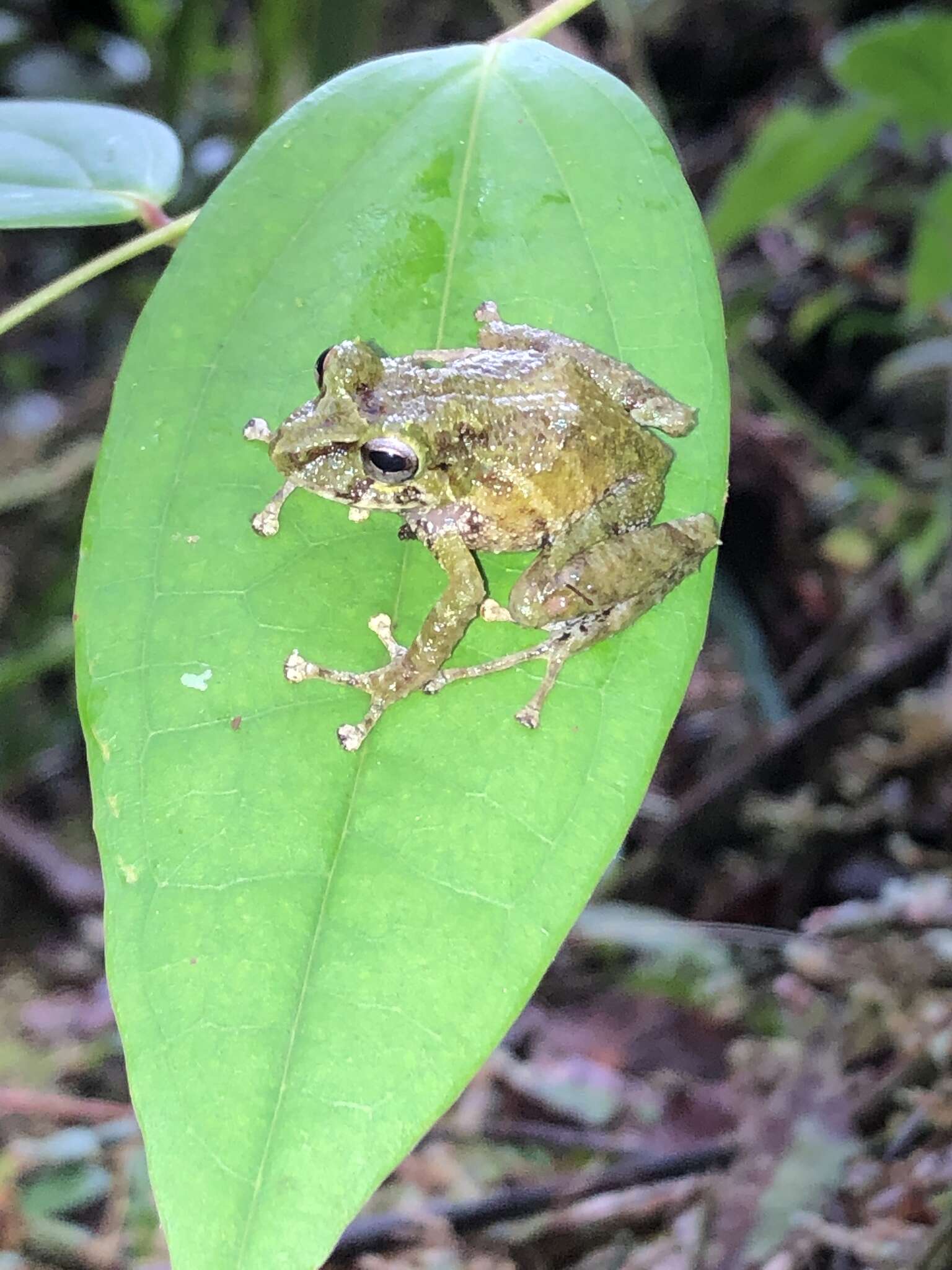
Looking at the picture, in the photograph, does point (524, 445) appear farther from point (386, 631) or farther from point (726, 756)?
point (726, 756)

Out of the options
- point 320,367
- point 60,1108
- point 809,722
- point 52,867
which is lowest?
point 60,1108

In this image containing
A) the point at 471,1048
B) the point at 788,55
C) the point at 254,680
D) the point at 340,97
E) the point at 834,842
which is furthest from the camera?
the point at 788,55

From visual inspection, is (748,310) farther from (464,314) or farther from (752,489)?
(464,314)

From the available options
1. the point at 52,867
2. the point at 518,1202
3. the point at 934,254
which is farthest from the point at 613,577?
the point at 52,867

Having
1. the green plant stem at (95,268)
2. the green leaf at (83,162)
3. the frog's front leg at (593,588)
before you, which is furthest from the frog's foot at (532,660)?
the green leaf at (83,162)

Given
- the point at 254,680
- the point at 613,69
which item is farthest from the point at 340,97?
the point at 613,69

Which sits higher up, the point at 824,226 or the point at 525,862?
the point at 824,226

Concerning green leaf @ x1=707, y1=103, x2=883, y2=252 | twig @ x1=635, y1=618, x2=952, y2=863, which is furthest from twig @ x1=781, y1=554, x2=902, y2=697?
green leaf @ x1=707, y1=103, x2=883, y2=252
